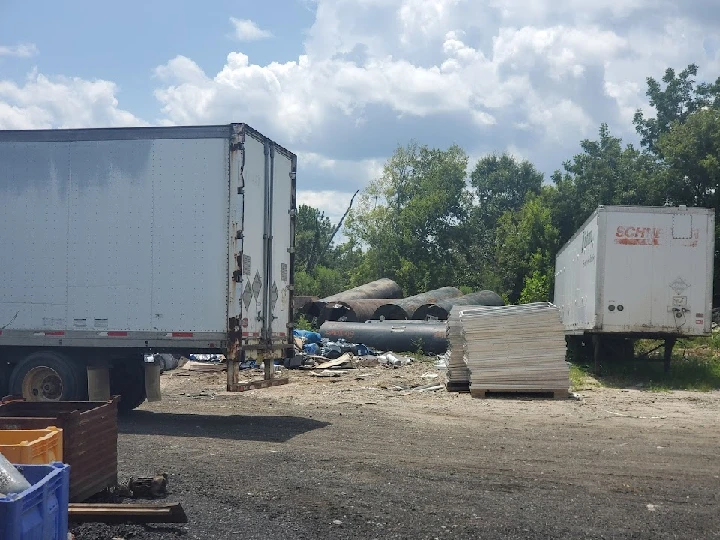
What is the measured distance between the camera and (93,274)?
486 inches

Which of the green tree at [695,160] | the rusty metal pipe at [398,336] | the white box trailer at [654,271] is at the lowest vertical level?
the rusty metal pipe at [398,336]

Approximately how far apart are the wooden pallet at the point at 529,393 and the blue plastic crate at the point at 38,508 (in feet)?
39.5

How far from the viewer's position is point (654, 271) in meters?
18.5

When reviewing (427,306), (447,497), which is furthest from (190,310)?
(427,306)

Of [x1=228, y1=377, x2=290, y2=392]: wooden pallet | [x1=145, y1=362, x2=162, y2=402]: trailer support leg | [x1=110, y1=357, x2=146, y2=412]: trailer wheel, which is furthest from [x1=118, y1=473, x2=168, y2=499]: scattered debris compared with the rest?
[x1=110, y1=357, x2=146, y2=412]: trailer wheel

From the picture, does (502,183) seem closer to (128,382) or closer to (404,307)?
(404,307)

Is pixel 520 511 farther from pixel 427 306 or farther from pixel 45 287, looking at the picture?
pixel 427 306

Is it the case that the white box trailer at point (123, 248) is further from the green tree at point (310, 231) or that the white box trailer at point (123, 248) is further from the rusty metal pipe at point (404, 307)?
the green tree at point (310, 231)

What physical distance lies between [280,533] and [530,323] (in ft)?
33.6

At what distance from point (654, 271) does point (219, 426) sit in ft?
34.3

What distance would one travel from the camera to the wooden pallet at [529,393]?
52.2 ft

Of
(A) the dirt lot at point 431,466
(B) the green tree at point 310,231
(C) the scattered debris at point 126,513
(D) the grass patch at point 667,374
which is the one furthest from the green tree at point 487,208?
(C) the scattered debris at point 126,513

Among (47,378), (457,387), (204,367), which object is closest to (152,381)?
(47,378)

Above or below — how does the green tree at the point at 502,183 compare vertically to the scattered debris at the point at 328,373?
above
